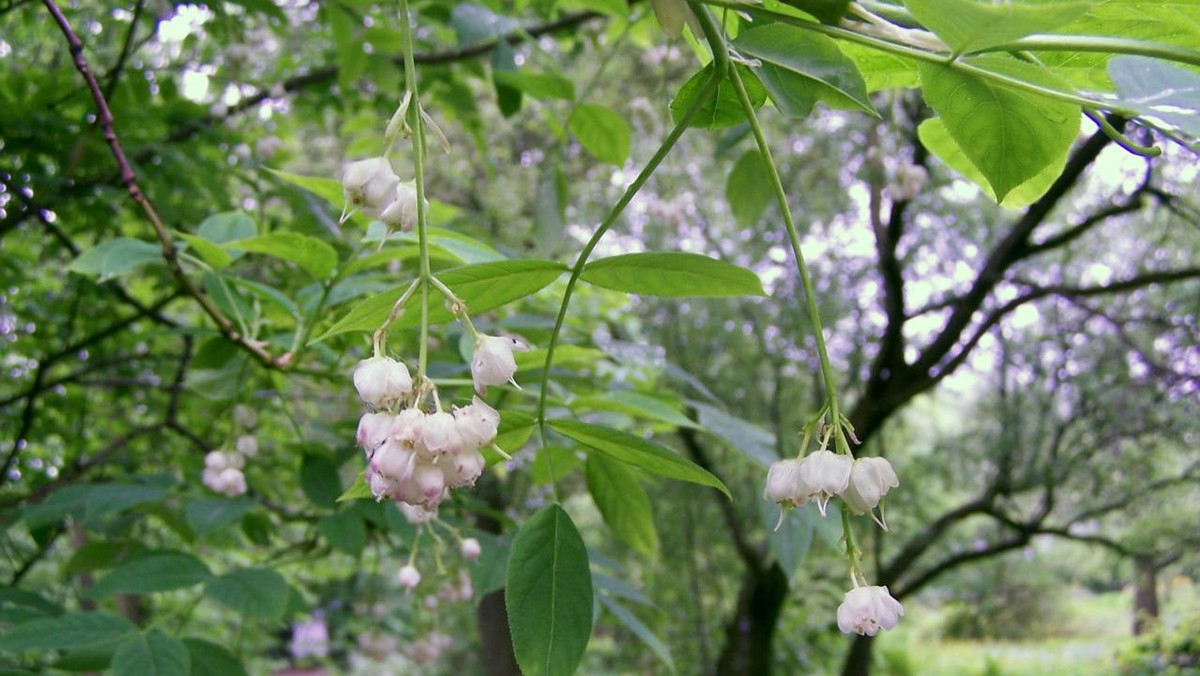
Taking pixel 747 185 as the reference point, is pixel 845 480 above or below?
below

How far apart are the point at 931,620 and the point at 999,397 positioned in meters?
9.72

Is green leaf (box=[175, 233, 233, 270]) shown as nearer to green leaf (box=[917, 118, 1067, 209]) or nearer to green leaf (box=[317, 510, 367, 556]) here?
green leaf (box=[317, 510, 367, 556])

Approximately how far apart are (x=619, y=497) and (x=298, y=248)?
49cm

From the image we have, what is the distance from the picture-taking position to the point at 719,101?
66 centimetres

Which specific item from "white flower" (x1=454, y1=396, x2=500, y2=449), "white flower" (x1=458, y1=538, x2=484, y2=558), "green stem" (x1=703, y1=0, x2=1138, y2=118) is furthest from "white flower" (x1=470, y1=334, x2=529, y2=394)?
"white flower" (x1=458, y1=538, x2=484, y2=558)

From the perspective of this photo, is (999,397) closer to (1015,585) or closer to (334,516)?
(334,516)

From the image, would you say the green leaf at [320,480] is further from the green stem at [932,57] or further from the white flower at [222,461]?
the green stem at [932,57]

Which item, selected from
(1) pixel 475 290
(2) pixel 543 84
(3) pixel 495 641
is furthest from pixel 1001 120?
(3) pixel 495 641

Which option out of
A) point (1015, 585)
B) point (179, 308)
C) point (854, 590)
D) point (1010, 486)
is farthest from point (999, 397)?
point (1015, 585)

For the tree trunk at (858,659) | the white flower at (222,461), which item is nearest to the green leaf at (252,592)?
the white flower at (222,461)

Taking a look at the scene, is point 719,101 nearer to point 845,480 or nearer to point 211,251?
point 845,480

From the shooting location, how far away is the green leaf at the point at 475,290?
59 centimetres

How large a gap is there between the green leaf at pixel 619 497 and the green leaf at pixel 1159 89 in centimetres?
65

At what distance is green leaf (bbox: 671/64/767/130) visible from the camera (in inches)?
23.9
